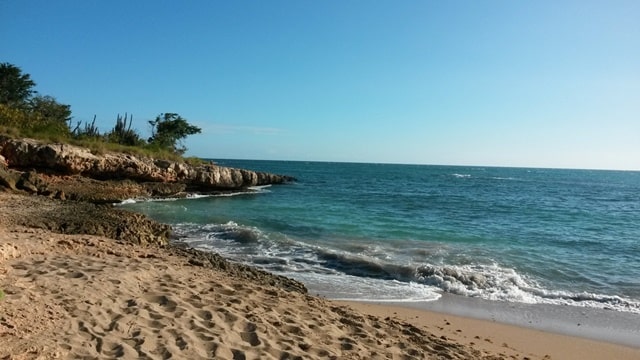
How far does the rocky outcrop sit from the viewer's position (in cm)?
2445

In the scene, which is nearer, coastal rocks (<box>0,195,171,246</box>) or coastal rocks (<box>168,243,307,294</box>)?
coastal rocks (<box>168,243,307,294</box>)

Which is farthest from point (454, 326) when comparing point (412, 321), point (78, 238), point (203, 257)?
point (78, 238)

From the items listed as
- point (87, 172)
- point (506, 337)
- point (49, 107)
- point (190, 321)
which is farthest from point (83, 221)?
point (49, 107)

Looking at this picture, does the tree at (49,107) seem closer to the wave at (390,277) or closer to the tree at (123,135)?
the tree at (123,135)

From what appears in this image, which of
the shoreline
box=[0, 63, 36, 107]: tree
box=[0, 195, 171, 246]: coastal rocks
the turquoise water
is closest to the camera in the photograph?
the shoreline

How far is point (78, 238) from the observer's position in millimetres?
9844

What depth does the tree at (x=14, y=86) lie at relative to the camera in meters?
44.2

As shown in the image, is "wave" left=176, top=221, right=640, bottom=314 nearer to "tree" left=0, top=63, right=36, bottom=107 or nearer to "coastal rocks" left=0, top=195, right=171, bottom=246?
"coastal rocks" left=0, top=195, right=171, bottom=246

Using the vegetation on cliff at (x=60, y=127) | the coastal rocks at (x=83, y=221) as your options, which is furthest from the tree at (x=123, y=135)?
the coastal rocks at (x=83, y=221)

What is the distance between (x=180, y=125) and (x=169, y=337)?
49665mm

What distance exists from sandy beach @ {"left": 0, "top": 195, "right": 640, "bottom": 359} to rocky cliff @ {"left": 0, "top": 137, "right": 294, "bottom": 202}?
1514cm

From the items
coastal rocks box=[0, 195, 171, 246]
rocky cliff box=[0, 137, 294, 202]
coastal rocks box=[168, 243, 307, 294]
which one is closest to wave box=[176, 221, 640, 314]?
coastal rocks box=[168, 243, 307, 294]

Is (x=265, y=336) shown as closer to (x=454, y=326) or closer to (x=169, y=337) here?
(x=169, y=337)

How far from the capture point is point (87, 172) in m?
27.0
